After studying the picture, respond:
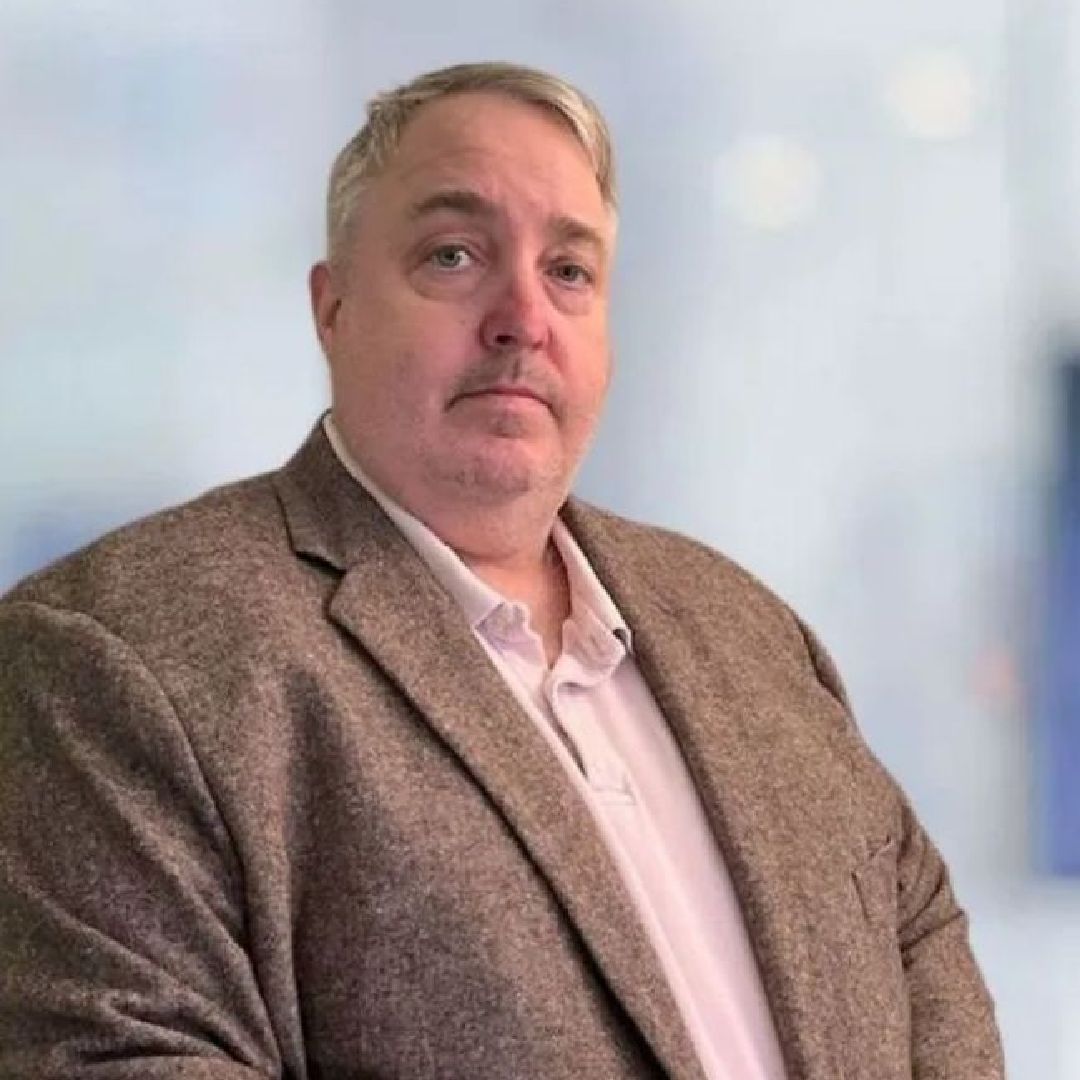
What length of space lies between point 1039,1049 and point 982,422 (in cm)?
69

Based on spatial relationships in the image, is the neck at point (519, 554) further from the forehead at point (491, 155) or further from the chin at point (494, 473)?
the forehead at point (491, 155)

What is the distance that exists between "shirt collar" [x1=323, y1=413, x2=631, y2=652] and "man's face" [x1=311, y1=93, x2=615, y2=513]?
1cm

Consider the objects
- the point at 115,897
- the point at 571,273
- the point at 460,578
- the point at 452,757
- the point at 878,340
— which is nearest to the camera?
the point at 115,897

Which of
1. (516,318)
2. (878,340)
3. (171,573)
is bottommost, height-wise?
(171,573)

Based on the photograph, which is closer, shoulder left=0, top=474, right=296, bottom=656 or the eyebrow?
shoulder left=0, top=474, right=296, bottom=656

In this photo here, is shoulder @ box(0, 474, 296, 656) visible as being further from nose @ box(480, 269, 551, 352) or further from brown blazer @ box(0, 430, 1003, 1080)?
nose @ box(480, 269, 551, 352)

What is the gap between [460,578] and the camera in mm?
1300

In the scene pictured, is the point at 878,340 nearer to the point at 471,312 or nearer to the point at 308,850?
the point at 471,312

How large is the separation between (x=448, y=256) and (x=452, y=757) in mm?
396

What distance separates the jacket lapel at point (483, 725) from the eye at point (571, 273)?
0.24 m

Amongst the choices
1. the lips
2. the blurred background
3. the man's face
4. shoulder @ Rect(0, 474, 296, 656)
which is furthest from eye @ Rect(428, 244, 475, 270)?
the blurred background

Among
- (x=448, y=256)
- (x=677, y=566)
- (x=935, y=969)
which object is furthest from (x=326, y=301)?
(x=935, y=969)

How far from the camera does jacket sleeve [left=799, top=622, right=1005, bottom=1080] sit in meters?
1.39

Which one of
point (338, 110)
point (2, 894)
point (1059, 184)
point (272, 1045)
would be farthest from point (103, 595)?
point (1059, 184)
